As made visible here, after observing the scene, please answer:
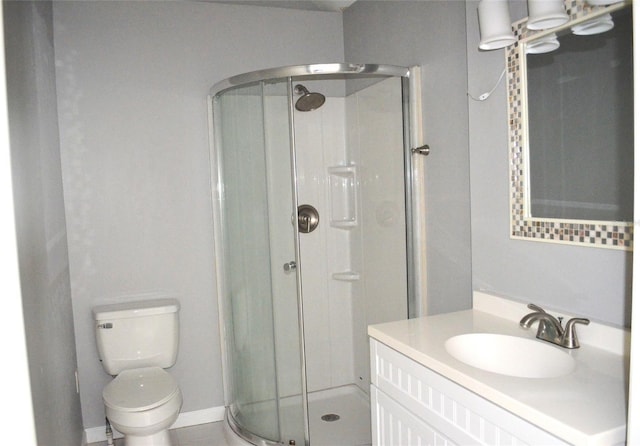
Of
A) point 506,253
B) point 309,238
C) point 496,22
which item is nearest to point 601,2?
point 496,22

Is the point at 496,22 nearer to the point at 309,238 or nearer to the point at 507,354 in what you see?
the point at 507,354

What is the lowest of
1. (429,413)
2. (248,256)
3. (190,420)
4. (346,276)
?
(190,420)

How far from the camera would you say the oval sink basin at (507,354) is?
66.3 inches

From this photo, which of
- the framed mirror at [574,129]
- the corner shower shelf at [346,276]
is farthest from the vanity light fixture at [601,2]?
the corner shower shelf at [346,276]

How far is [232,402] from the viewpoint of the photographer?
128 inches

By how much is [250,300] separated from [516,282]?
1482 millimetres

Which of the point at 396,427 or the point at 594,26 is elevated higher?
the point at 594,26

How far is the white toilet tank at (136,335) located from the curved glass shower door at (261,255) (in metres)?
0.37

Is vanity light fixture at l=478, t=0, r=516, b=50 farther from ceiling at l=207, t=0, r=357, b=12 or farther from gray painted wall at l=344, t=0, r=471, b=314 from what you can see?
ceiling at l=207, t=0, r=357, b=12

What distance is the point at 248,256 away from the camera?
2.93m

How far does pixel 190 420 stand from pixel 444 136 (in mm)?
2262

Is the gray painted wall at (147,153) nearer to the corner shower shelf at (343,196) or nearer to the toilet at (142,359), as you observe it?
the toilet at (142,359)

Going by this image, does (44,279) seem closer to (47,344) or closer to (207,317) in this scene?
(47,344)

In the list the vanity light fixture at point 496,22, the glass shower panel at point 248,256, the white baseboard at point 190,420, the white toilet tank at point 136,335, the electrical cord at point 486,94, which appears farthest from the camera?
the white baseboard at point 190,420
